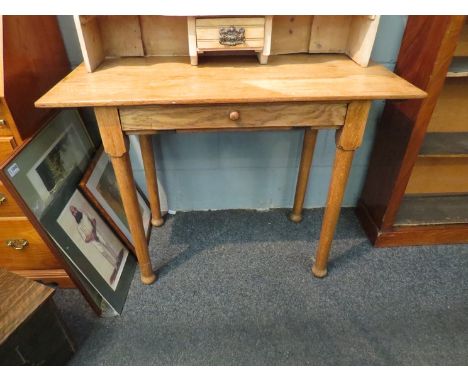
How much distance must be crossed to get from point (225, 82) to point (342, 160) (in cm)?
45

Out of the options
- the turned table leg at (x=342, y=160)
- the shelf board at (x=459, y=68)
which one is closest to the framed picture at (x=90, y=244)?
the turned table leg at (x=342, y=160)

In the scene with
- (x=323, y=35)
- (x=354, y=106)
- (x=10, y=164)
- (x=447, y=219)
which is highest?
(x=323, y=35)

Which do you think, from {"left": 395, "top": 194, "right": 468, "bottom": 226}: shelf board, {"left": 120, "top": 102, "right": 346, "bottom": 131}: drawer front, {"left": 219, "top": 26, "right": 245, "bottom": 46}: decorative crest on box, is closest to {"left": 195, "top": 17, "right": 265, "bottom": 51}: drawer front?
{"left": 219, "top": 26, "right": 245, "bottom": 46}: decorative crest on box

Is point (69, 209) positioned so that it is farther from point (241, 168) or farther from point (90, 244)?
point (241, 168)

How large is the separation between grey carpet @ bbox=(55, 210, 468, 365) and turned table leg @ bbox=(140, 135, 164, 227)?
9 cm

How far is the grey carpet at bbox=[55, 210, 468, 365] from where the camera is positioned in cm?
112

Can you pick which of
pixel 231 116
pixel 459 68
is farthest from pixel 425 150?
pixel 231 116

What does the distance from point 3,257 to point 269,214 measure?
1166mm

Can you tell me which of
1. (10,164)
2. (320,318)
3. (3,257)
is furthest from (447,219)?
(3,257)

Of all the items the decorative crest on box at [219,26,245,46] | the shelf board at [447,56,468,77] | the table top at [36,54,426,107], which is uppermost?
the decorative crest on box at [219,26,245,46]

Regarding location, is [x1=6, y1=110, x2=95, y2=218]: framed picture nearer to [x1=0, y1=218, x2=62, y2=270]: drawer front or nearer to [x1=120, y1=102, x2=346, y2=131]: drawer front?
[x1=0, y1=218, x2=62, y2=270]: drawer front

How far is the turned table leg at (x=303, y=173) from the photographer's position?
56.6 inches
